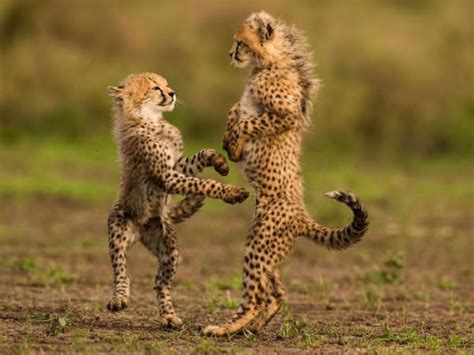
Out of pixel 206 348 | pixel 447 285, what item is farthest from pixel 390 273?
pixel 206 348

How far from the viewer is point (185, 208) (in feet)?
24.2

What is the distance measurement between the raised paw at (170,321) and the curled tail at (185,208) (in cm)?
59

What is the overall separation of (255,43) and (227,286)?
2.58 meters

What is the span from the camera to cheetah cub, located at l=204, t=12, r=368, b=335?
679 centimetres

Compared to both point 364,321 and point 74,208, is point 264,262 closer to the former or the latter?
point 364,321

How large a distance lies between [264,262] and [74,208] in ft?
24.6

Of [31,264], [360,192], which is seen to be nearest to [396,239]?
[360,192]

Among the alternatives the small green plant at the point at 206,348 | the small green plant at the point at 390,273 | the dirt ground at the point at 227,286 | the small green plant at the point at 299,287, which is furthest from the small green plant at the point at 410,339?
the small green plant at the point at 390,273

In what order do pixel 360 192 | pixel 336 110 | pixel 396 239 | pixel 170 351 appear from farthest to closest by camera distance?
pixel 336 110 → pixel 360 192 → pixel 396 239 → pixel 170 351

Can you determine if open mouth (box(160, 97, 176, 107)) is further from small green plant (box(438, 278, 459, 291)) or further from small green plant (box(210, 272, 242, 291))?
small green plant (box(438, 278, 459, 291))

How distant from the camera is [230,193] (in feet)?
22.8

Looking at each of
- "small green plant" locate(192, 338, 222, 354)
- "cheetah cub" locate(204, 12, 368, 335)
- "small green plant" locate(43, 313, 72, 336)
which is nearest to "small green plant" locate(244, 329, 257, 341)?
"cheetah cub" locate(204, 12, 368, 335)

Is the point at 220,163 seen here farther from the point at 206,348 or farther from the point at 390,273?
the point at 390,273

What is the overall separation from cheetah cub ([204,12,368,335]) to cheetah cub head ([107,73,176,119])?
44 cm
